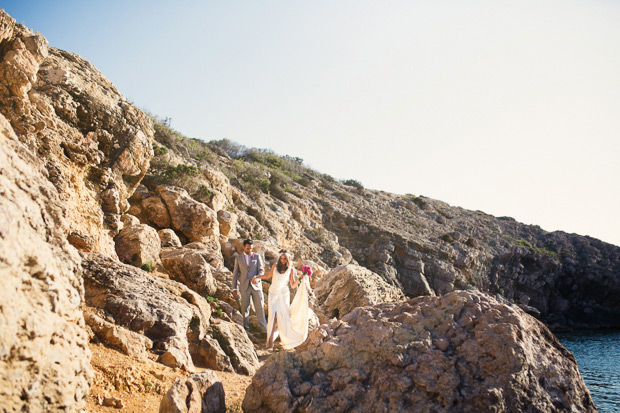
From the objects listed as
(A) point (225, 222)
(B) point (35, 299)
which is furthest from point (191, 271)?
(B) point (35, 299)

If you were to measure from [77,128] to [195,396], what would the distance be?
26.2ft

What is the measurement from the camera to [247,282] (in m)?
9.20

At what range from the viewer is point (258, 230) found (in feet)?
60.1

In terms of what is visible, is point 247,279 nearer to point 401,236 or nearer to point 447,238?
point 401,236

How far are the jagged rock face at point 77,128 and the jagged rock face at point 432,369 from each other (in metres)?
5.33

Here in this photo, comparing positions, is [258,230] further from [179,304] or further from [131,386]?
[131,386]

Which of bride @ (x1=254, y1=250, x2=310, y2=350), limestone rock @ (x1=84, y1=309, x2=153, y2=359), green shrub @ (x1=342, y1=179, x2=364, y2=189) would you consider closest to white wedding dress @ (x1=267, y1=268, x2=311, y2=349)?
bride @ (x1=254, y1=250, x2=310, y2=350)

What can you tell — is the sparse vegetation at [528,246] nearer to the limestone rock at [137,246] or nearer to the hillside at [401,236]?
the hillside at [401,236]

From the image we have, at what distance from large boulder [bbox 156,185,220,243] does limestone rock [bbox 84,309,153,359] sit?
22.6 ft

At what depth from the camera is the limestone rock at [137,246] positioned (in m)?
8.98

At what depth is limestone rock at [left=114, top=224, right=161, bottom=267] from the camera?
898 centimetres

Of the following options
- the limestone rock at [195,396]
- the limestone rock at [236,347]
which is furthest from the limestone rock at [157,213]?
the limestone rock at [195,396]

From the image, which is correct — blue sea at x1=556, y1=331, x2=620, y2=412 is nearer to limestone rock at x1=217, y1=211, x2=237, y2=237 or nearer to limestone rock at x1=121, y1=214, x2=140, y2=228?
limestone rock at x1=217, y1=211, x2=237, y2=237

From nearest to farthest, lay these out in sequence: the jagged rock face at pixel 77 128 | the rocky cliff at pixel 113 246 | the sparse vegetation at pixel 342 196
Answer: the rocky cliff at pixel 113 246 < the jagged rock face at pixel 77 128 < the sparse vegetation at pixel 342 196
